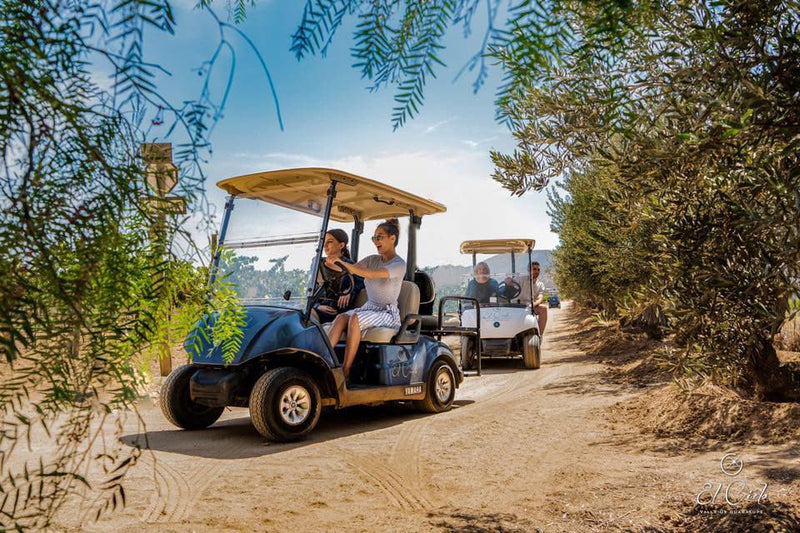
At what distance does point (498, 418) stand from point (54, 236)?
6.71 metres

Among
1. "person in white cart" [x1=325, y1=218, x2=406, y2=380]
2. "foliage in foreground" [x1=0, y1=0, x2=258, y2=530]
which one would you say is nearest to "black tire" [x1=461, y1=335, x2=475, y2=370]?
"person in white cart" [x1=325, y1=218, x2=406, y2=380]

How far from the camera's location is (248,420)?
295 inches

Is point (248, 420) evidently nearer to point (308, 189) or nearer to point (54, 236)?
point (308, 189)

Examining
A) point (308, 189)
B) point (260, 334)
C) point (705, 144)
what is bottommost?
point (260, 334)

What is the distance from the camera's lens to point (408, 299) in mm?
7871

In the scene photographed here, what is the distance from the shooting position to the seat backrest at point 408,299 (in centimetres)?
784

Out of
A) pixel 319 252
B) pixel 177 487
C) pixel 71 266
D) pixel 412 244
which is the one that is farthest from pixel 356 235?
pixel 71 266

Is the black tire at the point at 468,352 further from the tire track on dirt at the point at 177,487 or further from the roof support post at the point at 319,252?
the tire track on dirt at the point at 177,487

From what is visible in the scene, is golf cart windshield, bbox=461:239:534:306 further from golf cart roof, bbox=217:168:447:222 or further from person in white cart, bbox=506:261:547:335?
golf cart roof, bbox=217:168:447:222

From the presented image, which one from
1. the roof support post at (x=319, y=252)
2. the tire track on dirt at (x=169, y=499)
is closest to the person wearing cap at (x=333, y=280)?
the roof support post at (x=319, y=252)

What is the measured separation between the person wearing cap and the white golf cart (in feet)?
15.8

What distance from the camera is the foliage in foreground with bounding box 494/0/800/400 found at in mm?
2697

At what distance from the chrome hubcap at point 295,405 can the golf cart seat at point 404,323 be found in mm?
990

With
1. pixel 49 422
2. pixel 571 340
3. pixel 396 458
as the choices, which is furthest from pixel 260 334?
pixel 571 340
